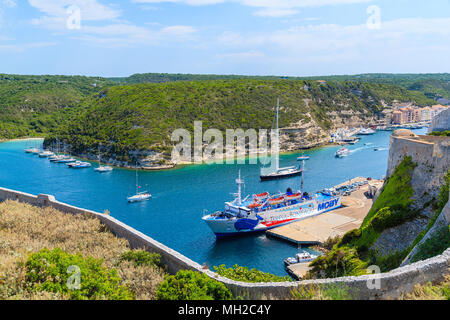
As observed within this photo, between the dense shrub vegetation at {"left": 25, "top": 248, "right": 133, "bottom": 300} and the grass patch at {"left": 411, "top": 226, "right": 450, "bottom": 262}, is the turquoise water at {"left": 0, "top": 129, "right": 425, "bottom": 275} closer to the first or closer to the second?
the grass patch at {"left": 411, "top": 226, "right": 450, "bottom": 262}

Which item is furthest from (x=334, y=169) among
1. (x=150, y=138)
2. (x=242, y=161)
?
(x=150, y=138)

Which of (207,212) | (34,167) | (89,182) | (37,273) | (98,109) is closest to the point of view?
(37,273)

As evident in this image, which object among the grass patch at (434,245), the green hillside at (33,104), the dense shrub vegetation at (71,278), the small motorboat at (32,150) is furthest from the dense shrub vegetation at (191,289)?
the green hillside at (33,104)

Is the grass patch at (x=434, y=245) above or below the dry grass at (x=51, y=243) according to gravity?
above

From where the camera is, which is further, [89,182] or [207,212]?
[89,182]

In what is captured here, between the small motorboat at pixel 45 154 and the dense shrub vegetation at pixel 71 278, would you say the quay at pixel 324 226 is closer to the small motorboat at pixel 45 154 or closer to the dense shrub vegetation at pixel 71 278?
the dense shrub vegetation at pixel 71 278

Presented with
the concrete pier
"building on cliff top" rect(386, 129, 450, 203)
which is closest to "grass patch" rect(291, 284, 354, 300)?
"building on cliff top" rect(386, 129, 450, 203)
